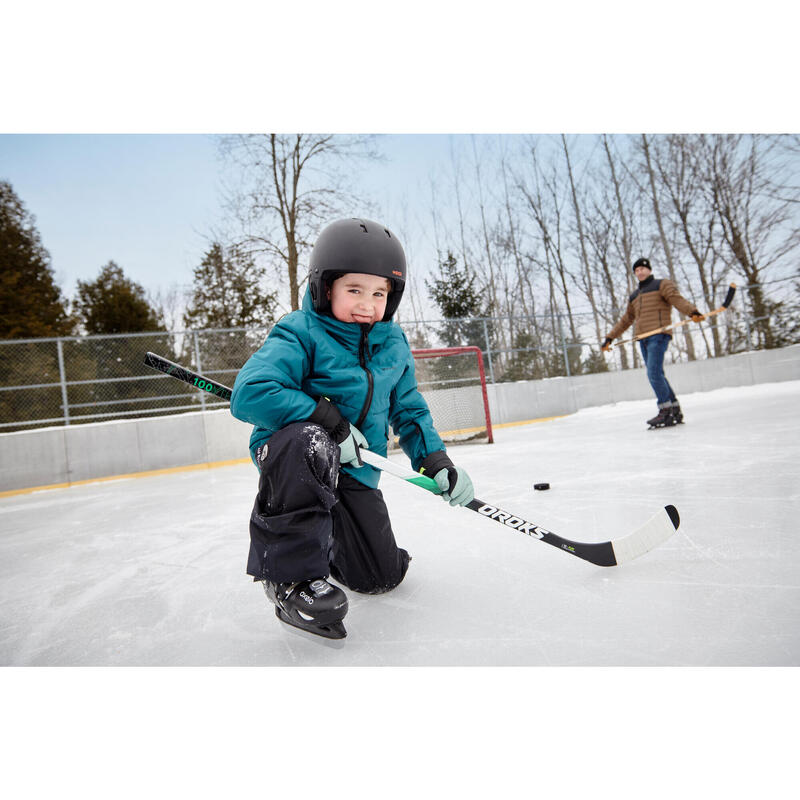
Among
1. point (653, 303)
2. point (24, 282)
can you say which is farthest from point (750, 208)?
point (24, 282)

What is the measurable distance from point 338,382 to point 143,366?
Answer: 20.0 feet

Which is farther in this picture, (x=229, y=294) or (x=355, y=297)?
(x=229, y=294)

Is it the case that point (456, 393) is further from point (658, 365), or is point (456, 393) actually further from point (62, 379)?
point (62, 379)

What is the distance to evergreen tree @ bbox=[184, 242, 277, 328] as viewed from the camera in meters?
9.91

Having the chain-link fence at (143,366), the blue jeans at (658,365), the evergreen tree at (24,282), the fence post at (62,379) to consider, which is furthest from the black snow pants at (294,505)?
the evergreen tree at (24,282)

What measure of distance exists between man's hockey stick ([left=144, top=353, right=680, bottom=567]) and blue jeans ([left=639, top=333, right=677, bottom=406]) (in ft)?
11.5

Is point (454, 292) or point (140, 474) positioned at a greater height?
point (454, 292)

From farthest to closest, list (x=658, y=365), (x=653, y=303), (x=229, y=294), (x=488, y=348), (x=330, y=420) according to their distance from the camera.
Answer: (x=229, y=294)
(x=488, y=348)
(x=653, y=303)
(x=658, y=365)
(x=330, y=420)

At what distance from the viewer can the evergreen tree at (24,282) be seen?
10.4m

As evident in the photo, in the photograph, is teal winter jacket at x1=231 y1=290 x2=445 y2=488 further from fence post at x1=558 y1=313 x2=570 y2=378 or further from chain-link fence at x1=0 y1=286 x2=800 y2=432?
fence post at x1=558 y1=313 x2=570 y2=378

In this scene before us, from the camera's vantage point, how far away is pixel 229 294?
10656 millimetres

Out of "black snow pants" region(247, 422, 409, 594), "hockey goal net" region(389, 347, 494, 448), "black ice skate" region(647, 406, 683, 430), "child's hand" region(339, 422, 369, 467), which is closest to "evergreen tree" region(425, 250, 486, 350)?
"hockey goal net" region(389, 347, 494, 448)

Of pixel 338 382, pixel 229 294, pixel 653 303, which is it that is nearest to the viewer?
pixel 338 382
